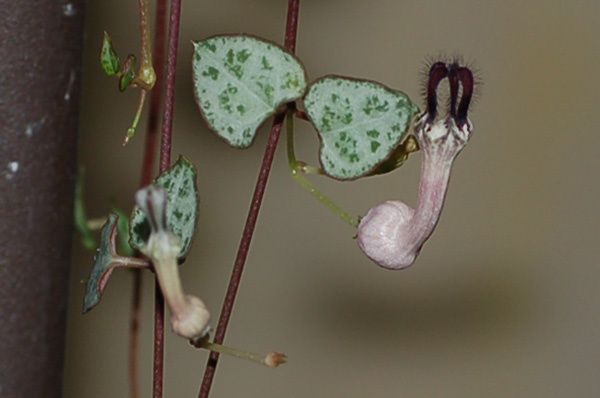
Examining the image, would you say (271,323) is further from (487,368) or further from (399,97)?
(399,97)

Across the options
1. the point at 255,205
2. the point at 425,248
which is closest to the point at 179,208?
the point at 255,205

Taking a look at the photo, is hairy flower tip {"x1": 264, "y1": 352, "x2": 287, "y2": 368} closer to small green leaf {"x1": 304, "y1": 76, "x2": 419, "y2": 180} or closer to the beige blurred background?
small green leaf {"x1": 304, "y1": 76, "x2": 419, "y2": 180}

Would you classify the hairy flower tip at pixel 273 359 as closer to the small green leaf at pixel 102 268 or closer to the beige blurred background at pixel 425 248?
the small green leaf at pixel 102 268

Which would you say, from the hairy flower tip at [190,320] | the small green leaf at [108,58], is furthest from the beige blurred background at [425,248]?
the hairy flower tip at [190,320]

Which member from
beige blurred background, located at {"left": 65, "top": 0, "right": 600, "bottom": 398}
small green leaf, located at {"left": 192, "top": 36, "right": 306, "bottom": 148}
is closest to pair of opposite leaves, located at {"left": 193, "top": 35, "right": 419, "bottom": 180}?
small green leaf, located at {"left": 192, "top": 36, "right": 306, "bottom": 148}

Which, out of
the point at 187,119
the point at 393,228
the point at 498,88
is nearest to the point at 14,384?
the point at 393,228

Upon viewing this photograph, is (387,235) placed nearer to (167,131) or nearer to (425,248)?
(167,131)
